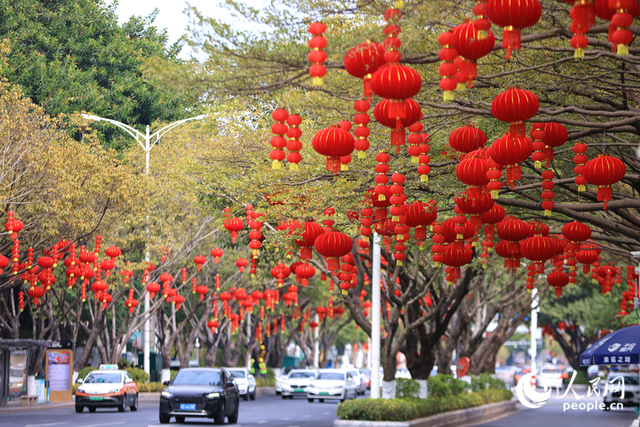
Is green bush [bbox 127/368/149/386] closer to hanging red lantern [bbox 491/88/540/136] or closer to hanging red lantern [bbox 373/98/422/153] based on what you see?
hanging red lantern [bbox 373/98/422/153]

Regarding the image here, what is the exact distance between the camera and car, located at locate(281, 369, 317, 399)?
4675 centimetres

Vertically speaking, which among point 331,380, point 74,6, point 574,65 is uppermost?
point 74,6

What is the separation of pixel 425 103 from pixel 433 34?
3.32 feet

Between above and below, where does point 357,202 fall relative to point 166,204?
below

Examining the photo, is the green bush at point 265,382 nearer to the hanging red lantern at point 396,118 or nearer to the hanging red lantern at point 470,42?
the hanging red lantern at point 396,118

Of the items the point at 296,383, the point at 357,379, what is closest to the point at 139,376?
the point at 296,383

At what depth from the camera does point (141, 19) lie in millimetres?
48469

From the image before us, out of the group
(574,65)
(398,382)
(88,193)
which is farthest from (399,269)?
(574,65)

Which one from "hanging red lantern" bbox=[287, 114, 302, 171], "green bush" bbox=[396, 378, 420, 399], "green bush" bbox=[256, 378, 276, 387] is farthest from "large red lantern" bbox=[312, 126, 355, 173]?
"green bush" bbox=[256, 378, 276, 387]

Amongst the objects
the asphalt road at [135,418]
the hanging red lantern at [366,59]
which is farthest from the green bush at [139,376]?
the hanging red lantern at [366,59]

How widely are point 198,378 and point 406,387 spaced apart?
6.30 metres

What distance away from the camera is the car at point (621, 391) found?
40.2 m

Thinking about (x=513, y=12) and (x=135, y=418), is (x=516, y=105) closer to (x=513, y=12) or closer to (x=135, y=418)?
(x=513, y=12)

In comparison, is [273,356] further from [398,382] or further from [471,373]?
[398,382]
